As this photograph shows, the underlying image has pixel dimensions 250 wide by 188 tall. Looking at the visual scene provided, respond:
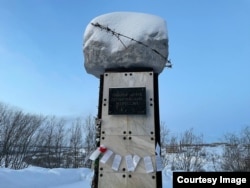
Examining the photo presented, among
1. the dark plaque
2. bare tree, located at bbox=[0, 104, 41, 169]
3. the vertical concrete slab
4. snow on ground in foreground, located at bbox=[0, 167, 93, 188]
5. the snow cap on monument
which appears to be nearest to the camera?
the vertical concrete slab

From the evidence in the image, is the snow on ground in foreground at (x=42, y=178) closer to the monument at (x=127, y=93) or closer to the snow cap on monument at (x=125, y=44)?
the monument at (x=127, y=93)

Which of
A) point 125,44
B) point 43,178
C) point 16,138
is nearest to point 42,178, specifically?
point 43,178

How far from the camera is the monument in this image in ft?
8.65

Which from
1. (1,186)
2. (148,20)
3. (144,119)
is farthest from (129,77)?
(1,186)

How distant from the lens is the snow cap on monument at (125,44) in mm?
2924

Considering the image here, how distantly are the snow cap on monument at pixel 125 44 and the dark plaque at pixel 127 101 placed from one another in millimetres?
294

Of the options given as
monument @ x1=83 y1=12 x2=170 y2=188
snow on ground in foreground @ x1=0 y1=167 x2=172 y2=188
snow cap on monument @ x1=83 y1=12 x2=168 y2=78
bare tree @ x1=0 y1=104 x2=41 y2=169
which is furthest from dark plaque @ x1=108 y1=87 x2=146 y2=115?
bare tree @ x1=0 y1=104 x2=41 y2=169

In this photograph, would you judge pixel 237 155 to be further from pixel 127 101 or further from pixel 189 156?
pixel 127 101

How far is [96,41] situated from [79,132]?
19.1 metres

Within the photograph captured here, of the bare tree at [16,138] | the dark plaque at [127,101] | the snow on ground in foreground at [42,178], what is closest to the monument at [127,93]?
the dark plaque at [127,101]

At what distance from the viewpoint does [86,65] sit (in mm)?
3092

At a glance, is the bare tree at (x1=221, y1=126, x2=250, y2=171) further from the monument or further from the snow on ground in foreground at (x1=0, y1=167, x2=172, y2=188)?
the monument

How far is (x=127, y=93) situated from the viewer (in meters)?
2.84

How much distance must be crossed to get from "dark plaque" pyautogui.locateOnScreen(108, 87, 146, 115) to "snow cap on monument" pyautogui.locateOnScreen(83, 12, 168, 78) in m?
0.29
